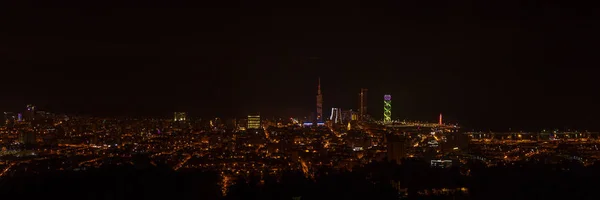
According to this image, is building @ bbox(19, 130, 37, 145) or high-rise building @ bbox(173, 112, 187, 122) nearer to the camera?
building @ bbox(19, 130, 37, 145)

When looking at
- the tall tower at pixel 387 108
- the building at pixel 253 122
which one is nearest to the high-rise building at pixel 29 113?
the building at pixel 253 122

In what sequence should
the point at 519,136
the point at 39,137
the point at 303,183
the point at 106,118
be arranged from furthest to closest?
the point at 106,118, the point at 519,136, the point at 39,137, the point at 303,183

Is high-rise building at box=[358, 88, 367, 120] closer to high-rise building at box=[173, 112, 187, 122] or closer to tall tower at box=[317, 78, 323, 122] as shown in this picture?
tall tower at box=[317, 78, 323, 122]

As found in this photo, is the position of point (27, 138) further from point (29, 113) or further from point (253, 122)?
point (253, 122)

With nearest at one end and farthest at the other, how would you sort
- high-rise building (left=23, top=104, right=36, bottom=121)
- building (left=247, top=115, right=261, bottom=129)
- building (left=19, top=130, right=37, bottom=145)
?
building (left=19, top=130, right=37, bottom=145)
high-rise building (left=23, top=104, right=36, bottom=121)
building (left=247, top=115, right=261, bottom=129)

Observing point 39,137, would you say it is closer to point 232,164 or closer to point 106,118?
point 232,164

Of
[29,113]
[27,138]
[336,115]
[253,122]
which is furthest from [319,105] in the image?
[27,138]

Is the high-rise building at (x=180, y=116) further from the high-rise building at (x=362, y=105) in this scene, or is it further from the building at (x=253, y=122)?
the high-rise building at (x=362, y=105)

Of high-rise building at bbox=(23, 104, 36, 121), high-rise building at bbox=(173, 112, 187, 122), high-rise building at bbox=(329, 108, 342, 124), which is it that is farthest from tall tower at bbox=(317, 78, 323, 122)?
high-rise building at bbox=(23, 104, 36, 121)

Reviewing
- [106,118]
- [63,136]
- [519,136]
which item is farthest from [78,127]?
[519,136]
